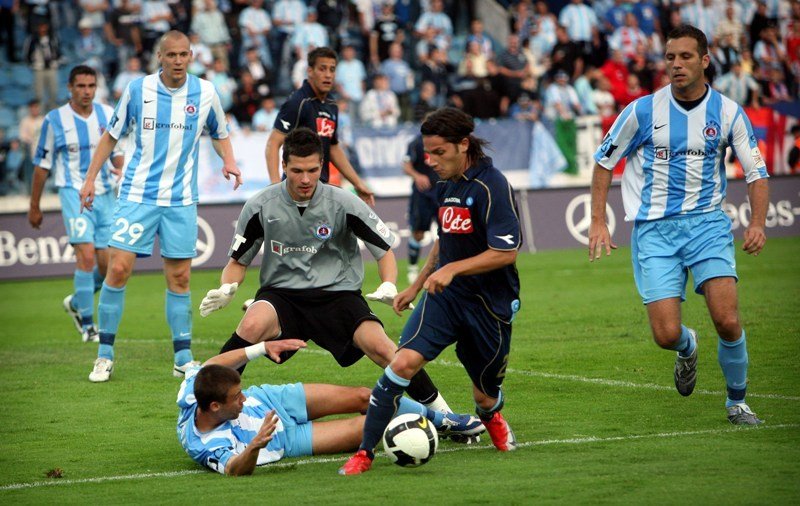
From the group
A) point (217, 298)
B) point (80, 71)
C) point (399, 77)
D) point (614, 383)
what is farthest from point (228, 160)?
point (399, 77)

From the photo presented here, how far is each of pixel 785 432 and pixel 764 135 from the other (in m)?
16.9

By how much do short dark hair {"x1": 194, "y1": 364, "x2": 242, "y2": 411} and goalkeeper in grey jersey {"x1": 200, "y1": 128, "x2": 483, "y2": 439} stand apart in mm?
865

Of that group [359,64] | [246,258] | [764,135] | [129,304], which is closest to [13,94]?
[359,64]

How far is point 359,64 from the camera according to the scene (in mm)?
22922

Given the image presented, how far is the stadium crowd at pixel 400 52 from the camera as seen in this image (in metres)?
21.8

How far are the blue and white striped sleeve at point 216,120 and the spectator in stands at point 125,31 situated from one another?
12858 millimetres

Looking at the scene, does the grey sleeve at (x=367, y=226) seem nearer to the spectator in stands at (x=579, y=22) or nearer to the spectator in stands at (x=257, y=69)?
the spectator in stands at (x=257, y=69)

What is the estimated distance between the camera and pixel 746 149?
24.0 ft

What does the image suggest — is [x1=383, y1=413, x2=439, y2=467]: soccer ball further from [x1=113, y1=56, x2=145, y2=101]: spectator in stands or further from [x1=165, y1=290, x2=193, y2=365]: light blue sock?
[x1=113, y1=56, x2=145, y2=101]: spectator in stands

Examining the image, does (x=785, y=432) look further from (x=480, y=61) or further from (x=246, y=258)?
(x=480, y=61)

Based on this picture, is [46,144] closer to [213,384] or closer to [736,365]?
[213,384]

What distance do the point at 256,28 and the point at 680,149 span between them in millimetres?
16671

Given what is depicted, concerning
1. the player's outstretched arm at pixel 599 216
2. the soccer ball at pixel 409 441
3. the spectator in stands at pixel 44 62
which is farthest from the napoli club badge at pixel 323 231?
the spectator in stands at pixel 44 62

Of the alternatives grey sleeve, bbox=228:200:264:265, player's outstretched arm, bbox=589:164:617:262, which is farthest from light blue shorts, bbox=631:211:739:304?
grey sleeve, bbox=228:200:264:265
